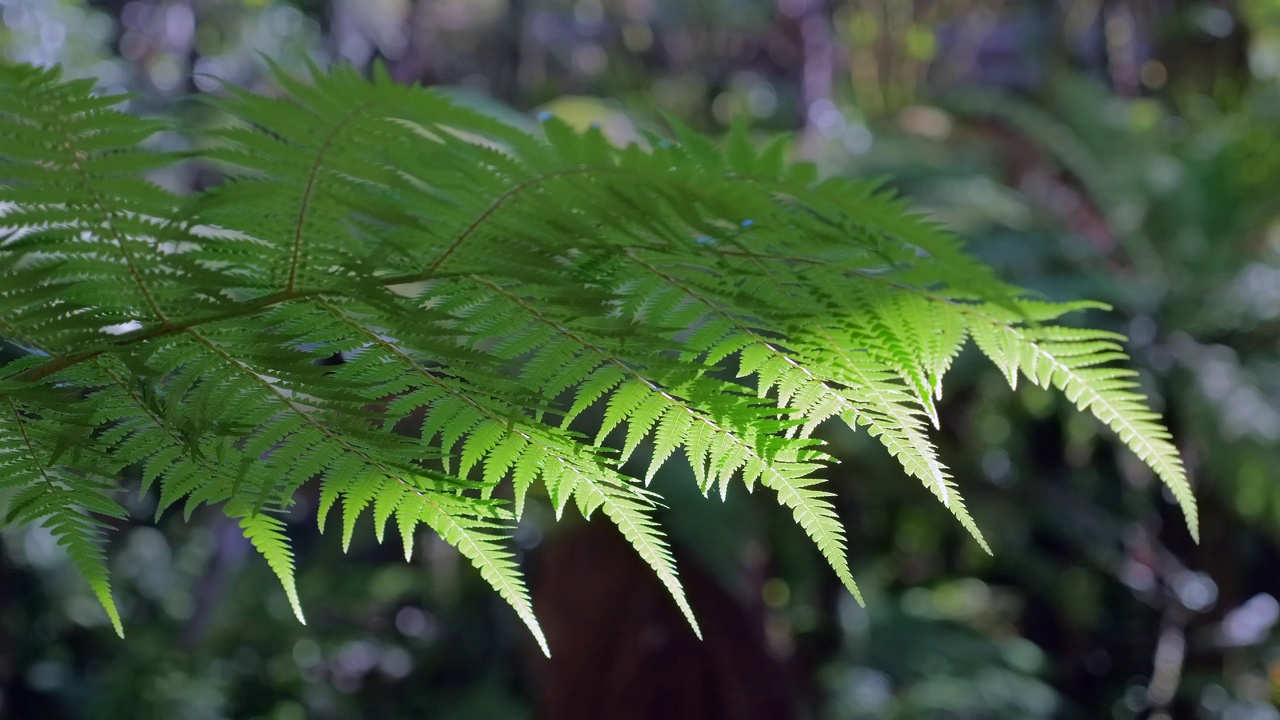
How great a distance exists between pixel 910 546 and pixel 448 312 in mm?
3974

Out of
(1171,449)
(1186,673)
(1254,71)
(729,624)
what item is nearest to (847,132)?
(729,624)

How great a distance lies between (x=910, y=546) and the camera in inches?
167

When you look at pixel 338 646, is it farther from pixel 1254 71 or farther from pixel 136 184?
pixel 1254 71

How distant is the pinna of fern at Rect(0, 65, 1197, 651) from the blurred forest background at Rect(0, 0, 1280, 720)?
184cm

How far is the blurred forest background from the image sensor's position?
2721mm

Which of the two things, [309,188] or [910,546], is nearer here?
[309,188]

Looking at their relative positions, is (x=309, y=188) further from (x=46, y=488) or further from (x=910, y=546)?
(x=910, y=546)

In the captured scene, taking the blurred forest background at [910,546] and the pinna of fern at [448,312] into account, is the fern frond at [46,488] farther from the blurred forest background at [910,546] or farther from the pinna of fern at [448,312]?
the blurred forest background at [910,546]

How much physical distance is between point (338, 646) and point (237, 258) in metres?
3.51

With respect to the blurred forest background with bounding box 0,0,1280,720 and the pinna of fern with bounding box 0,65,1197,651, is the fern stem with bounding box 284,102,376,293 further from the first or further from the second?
the blurred forest background with bounding box 0,0,1280,720

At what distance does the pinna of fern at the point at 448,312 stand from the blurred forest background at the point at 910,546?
184 centimetres

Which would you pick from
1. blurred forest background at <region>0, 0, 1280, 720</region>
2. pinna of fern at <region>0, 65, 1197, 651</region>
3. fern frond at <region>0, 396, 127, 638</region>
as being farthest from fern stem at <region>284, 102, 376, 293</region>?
blurred forest background at <region>0, 0, 1280, 720</region>

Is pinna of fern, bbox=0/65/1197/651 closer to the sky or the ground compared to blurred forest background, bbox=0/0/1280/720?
closer to the sky

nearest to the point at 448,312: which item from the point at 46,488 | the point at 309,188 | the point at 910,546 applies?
the point at 309,188
